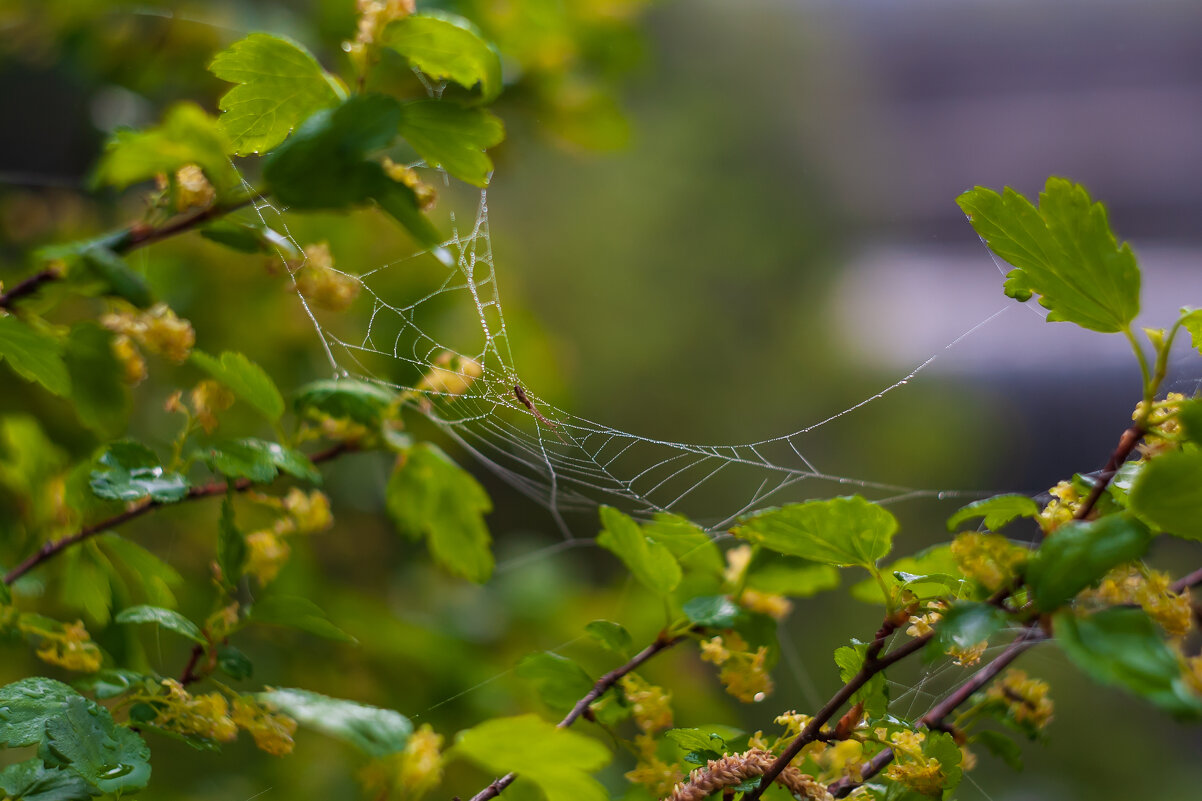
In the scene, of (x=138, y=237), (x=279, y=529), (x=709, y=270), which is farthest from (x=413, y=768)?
(x=709, y=270)

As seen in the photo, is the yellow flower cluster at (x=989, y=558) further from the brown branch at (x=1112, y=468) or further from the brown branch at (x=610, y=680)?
the brown branch at (x=610, y=680)

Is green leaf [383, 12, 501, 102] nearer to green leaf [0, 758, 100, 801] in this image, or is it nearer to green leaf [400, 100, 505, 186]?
green leaf [400, 100, 505, 186]

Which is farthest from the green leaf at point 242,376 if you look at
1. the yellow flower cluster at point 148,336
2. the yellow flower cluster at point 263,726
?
the yellow flower cluster at point 263,726

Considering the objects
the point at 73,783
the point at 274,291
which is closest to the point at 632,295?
the point at 274,291

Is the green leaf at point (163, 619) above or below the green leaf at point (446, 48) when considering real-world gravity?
below

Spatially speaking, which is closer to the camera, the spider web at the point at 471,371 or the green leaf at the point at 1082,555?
the green leaf at the point at 1082,555

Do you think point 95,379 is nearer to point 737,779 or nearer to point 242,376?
point 242,376

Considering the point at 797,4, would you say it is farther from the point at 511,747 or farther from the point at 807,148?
the point at 511,747

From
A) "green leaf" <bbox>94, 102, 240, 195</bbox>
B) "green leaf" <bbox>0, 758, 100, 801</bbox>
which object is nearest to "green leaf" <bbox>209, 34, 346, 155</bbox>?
"green leaf" <bbox>94, 102, 240, 195</bbox>
